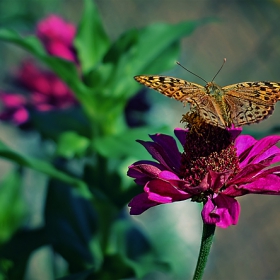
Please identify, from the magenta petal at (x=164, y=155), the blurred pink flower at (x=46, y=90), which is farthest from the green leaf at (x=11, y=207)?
the magenta petal at (x=164, y=155)

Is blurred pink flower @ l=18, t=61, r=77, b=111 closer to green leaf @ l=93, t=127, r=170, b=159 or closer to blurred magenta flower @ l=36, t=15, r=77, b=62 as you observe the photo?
blurred magenta flower @ l=36, t=15, r=77, b=62

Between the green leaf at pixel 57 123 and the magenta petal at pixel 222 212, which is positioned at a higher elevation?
the magenta petal at pixel 222 212

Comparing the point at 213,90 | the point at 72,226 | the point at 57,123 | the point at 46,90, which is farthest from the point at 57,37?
the point at 213,90

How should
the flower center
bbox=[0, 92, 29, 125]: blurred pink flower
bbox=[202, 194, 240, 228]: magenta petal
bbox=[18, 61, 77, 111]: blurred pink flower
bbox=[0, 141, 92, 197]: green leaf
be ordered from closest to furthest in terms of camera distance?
bbox=[202, 194, 240, 228]: magenta petal
the flower center
bbox=[0, 141, 92, 197]: green leaf
bbox=[0, 92, 29, 125]: blurred pink flower
bbox=[18, 61, 77, 111]: blurred pink flower

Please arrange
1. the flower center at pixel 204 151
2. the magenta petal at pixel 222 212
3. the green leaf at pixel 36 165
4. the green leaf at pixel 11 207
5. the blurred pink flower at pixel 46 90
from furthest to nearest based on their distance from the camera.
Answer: the blurred pink flower at pixel 46 90, the green leaf at pixel 11 207, the green leaf at pixel 36 165, the flower center at pixel 204 151, the magenta petal at pixel 222 212

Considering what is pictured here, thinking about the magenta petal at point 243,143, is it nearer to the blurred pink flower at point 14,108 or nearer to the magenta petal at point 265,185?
the magenta petal at point 265,185

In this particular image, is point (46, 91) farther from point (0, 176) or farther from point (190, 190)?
point (0, 176)

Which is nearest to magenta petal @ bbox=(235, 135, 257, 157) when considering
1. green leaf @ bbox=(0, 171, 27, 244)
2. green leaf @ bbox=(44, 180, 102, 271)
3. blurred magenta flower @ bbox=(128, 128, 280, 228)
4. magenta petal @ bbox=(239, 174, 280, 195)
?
blurred magenta flower @ bbox=(128, 128, 280, 228)

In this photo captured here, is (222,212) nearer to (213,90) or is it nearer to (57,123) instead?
(213,90)
